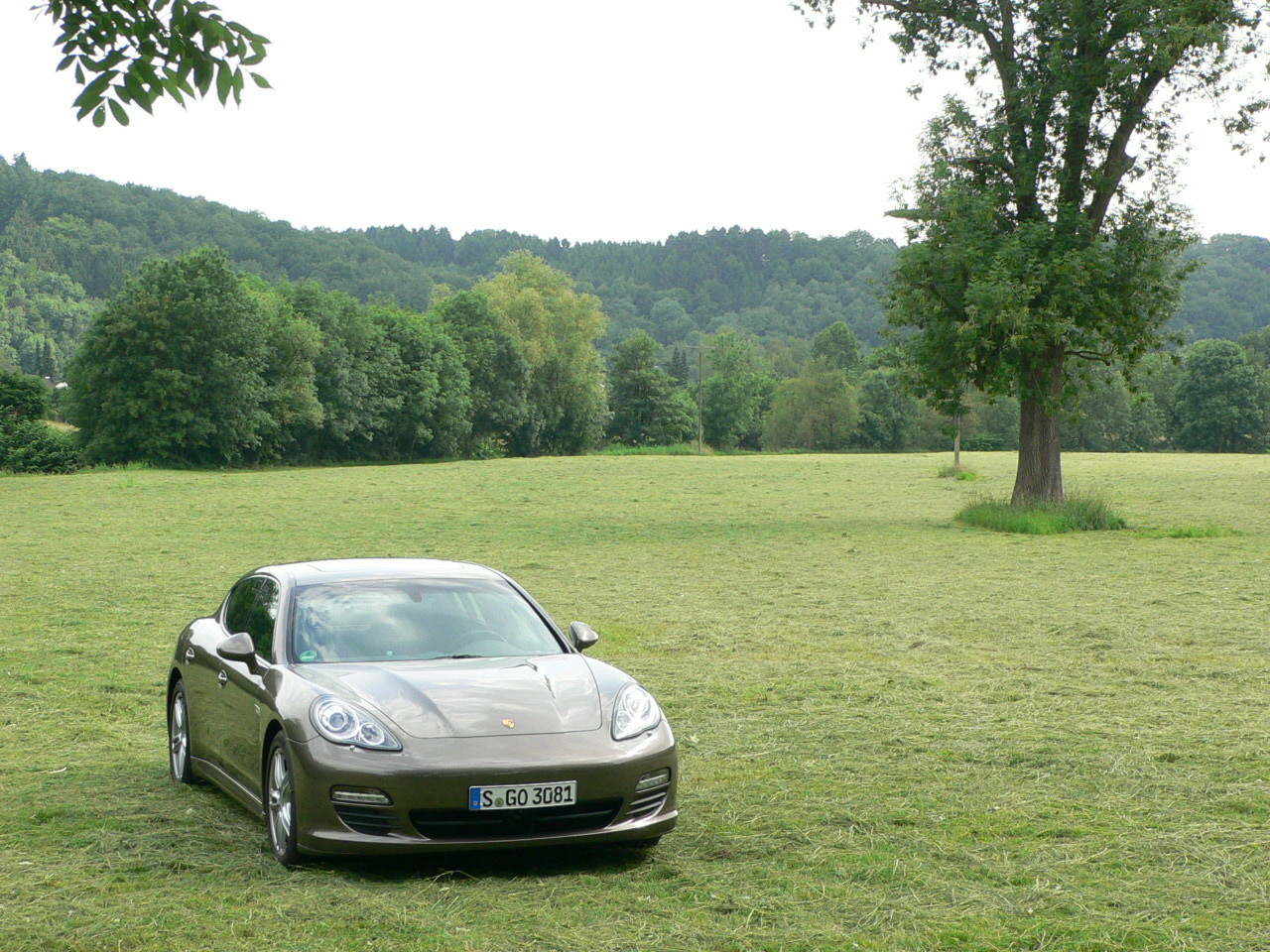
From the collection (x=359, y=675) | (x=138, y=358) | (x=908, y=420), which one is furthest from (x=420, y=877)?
(x=908, y=420)

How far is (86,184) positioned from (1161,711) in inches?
7901

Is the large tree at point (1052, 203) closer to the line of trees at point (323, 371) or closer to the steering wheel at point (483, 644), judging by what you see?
the steering wheel at point (483, 644)

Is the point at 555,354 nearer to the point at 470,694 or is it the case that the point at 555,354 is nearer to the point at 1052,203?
the point at 1052,203

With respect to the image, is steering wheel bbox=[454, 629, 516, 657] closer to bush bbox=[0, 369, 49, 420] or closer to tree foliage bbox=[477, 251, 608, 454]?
bush bbox=[0, 369, 49, 420]

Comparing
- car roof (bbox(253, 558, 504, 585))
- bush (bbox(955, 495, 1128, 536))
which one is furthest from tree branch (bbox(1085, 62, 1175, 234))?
car roof (bbox(253, 558, 504, 585))

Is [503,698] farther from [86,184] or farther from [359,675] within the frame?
[86,184]

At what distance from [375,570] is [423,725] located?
181 cm

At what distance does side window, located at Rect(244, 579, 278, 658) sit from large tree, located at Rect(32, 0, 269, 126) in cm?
266

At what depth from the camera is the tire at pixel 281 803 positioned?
6.36 m

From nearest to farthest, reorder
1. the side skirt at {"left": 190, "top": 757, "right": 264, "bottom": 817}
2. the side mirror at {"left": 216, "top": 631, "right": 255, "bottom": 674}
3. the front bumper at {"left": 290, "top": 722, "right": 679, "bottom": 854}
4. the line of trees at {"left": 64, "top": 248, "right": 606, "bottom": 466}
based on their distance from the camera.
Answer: the front bumper at {"left": 290, "top": 722, "right": 679, "bottom": 854}, the side skirt at {"left": 190, "top": 757, "right": 264, "bottom": 817}, the side mirror at {"left": 216, "top": 631, "right": 255, "bottom": 674}, the line of trees at {"left": 64, "top": 248, "right": 606, "bottom": 466}

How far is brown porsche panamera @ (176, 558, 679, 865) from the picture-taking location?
613cm

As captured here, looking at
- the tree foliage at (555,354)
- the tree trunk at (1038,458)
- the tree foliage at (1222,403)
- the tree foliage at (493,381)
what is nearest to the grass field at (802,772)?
the tree trunk at (1038,458)

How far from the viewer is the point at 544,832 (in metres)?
6.24

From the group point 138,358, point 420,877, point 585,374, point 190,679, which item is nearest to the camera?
point 420,877
